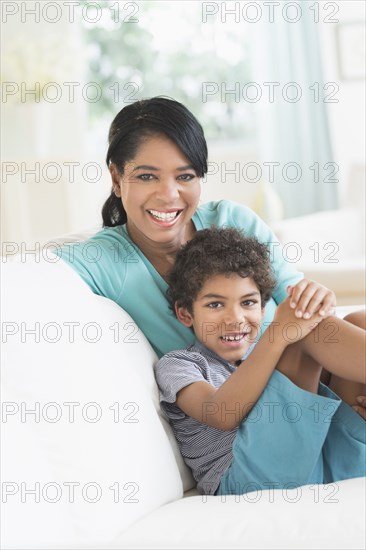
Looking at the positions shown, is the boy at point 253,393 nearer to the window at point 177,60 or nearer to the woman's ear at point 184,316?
the woman's ear at point 184,316

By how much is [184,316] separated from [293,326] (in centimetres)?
36

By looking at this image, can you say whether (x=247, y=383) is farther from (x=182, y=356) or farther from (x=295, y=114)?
(x=295, y=114)

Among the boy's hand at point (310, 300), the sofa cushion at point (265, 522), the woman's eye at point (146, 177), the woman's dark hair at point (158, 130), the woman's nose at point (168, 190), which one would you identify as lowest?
the sofa cushion at point (265, 522)

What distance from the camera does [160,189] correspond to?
6.53ft

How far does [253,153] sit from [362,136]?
0.88m

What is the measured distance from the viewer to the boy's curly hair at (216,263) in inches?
72.8

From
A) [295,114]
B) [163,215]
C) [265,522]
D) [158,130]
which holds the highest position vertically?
[295,114]

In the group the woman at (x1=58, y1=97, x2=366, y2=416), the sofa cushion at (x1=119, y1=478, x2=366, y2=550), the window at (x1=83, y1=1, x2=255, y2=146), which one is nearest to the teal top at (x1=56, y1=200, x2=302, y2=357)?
the woman at (x1=58, y1=97, x2=366, y2=416)

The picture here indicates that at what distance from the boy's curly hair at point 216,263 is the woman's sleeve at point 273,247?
0.16 metres

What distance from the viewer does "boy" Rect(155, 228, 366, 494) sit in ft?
5.25

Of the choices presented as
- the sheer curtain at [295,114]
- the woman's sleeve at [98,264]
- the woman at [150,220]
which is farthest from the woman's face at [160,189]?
the sheer curtain at [295,114]

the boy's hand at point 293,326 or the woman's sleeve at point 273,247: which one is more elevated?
the woman's sleeve at point 273,247

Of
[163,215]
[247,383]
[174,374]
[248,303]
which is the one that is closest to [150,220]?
[163,215]

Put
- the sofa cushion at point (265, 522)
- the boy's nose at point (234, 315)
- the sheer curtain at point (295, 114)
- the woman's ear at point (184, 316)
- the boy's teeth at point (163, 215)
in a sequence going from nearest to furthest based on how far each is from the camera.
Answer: the sofa cushion at point (265, 522)
the boy's nose at point (234, 315)
the woman's ear at point (184, 316)
the boy's teeth at point (163, 215)
the sheer curtain at point (295, 114)
